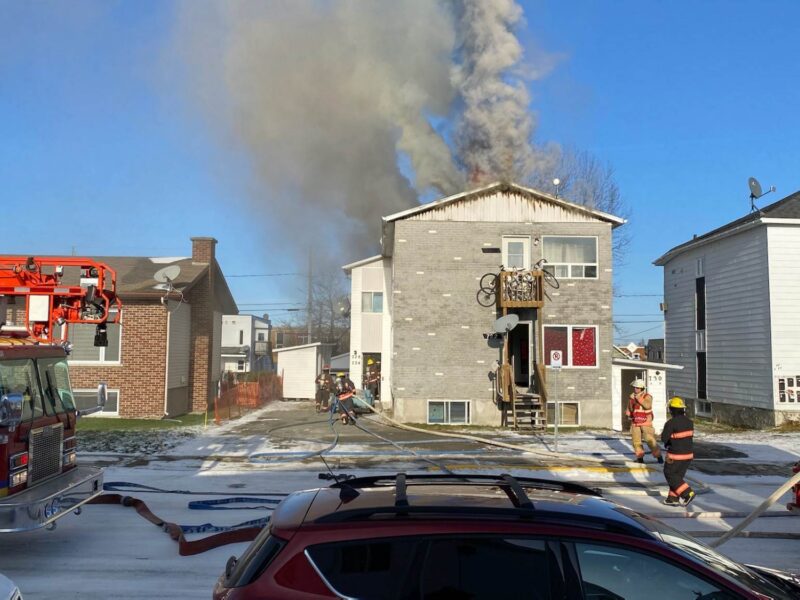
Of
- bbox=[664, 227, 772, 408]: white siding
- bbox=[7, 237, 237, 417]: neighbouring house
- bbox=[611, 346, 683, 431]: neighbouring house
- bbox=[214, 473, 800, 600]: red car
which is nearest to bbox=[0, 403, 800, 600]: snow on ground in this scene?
bbox=[611, 346, 683, 431]: neighbouring house

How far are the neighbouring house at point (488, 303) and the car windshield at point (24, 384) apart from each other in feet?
43.3

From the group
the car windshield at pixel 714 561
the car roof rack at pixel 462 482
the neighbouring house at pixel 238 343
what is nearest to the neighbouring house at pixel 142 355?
the car roof rack at pixel 462 482

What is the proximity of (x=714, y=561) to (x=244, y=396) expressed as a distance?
20.4 metres

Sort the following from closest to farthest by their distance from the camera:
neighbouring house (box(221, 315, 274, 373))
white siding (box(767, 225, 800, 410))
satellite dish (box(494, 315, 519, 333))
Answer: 1. satellite dish (box(494, 315, 519, 333))
2. white siding (box(767, 225, 800, 410))
3. neighbouring house (box(221, 315, 274, 373))

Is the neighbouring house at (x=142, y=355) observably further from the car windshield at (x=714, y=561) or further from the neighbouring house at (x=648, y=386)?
the car windshield at (x=714, y=561)

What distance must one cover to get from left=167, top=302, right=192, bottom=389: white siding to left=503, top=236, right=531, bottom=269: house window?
33.8ft

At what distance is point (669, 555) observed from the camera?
8.39 ft

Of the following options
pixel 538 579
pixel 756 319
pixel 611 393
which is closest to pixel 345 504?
pixel 538 579

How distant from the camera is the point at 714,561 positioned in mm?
2752

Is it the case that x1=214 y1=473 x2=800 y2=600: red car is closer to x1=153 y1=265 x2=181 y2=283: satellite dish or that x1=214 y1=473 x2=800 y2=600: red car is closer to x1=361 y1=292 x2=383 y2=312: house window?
x1=153 y1=265 x2=181 y2=283: satellite dish

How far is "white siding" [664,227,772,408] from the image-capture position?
1967 cm

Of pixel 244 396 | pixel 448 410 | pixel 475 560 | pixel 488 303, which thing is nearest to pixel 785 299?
pixel 488 303

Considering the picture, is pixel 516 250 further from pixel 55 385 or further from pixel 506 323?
pixel 55 385

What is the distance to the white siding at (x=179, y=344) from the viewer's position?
19.2m
